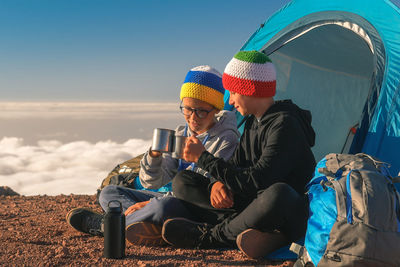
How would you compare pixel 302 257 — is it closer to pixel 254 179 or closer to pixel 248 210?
pixel 248 210

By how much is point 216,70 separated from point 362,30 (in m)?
1.52

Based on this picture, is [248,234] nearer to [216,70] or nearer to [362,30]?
[216,70]

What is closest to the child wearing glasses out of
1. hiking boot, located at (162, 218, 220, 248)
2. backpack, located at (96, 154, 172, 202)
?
hiking boot, located at (162, 218, 220, 248)

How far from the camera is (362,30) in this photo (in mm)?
4680

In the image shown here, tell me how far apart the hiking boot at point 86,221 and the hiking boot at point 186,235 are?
77cm

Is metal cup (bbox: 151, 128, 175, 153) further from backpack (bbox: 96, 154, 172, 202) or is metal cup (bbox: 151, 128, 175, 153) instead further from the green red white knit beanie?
backpack (bbox: 96, 154, 172, 202)

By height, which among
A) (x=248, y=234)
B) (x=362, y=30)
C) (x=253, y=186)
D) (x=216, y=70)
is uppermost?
(x=362, y=30)

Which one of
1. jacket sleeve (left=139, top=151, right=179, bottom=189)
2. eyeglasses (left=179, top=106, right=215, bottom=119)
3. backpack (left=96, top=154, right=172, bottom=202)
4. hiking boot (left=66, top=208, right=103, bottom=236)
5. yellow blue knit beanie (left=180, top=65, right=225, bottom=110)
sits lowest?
backpack (left=96, top=154, right=172, bottom=202)

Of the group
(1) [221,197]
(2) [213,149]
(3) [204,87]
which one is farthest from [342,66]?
(1) [221,197]

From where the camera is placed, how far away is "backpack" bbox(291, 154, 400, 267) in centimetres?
272

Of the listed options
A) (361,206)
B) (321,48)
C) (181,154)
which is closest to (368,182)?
(361,206)

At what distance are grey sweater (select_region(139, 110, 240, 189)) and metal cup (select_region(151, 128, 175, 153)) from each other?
1.57 ft

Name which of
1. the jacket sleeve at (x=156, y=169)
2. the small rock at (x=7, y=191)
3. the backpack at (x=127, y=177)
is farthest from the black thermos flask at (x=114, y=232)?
the small rock at (x=7, y=191)

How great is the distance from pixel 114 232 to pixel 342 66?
4075 mm
